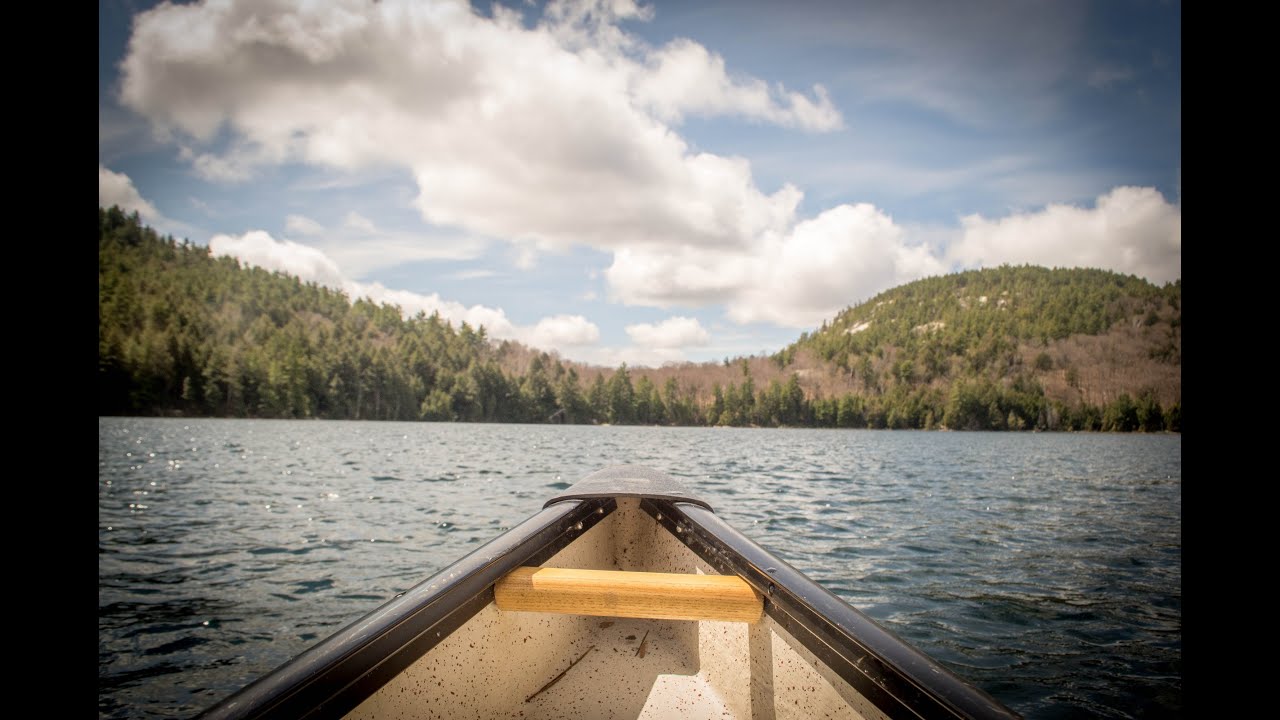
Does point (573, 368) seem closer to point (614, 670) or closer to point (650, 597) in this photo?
point (614, 670)

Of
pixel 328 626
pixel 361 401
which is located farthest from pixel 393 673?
pixel 361 401

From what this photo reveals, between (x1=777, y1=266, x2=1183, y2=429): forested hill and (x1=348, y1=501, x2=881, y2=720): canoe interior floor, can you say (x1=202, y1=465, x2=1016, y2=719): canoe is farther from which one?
(x1=777, y1=266, x2=1183, y2=429): forested hill

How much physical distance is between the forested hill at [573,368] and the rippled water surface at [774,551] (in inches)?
2510

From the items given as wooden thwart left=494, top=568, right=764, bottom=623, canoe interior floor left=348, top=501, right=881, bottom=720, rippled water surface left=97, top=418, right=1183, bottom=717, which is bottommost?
rippled water surface left=97, top=418, right=1183, bottom=717

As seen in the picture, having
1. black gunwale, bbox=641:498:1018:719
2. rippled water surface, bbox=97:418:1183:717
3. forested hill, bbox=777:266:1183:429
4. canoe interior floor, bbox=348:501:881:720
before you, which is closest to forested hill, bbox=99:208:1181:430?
forested hill, bbox=777:266:1183:429

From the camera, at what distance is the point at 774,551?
8.75 meters

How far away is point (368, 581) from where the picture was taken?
23.7 ft

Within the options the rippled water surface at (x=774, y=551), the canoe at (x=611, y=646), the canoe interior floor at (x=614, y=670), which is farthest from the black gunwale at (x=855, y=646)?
the rippled water surface at (x=774, y=551)

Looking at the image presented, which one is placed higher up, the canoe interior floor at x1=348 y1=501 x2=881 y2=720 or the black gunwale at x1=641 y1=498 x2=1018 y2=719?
the black gunwale at x1=641 y1=498 x2=1018 y2=719

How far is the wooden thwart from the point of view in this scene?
2.20 m

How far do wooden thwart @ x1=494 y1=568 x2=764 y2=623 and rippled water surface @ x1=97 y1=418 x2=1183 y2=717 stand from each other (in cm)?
144
